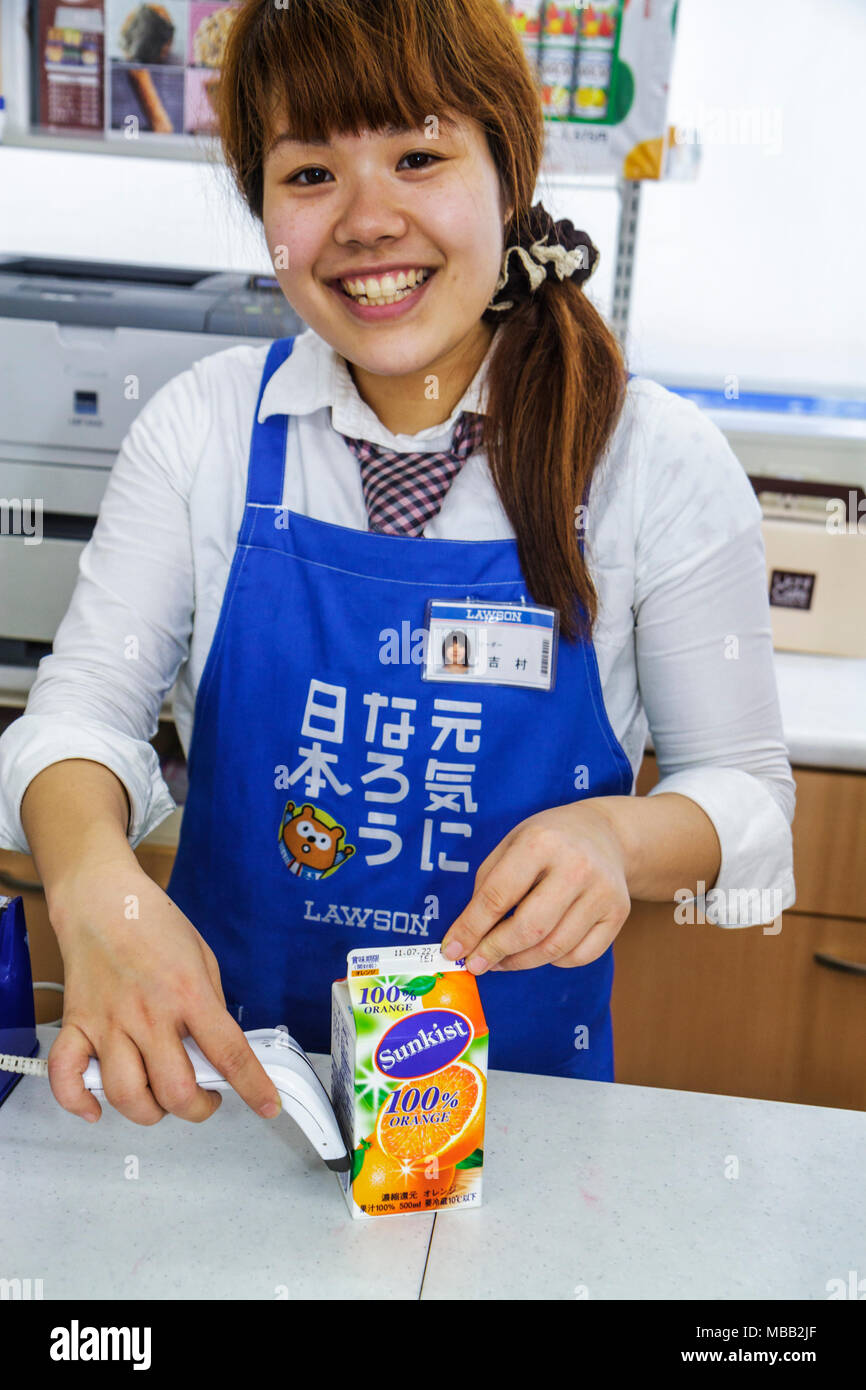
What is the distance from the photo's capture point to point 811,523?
5.90 ft

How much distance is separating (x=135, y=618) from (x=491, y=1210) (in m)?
0.59

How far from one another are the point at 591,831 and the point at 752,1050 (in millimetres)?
986

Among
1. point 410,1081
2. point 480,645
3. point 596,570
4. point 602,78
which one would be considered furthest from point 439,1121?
point 602,78

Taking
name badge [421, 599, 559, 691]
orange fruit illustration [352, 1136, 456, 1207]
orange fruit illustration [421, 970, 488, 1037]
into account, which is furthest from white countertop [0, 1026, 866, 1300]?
name badge [421, 599, 559, 691]

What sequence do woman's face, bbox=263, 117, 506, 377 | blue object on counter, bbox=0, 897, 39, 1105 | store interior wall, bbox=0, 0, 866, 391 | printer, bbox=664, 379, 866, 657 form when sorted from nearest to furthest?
blue object on counter, bbox=0, 897, 39, 1105 < woman's face, bbox=263, 117, 506, 377 < printer, bbox=664, 379, 866, 657 < store interior wall, bbox=0, 0, 866, 391

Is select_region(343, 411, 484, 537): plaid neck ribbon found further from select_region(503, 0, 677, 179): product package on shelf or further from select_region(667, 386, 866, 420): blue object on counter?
select_region(667, 386, 866, 420): blue object on counter

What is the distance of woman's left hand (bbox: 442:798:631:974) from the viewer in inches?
30.4

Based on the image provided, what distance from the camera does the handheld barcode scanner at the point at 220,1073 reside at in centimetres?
73

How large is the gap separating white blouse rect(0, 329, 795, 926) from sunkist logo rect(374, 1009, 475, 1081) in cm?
35

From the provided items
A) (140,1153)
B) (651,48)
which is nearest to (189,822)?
(140,1153)

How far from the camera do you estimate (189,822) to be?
1157mm

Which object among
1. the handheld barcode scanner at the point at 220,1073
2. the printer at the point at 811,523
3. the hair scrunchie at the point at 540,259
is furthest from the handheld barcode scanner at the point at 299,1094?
the printer at the point at 811,523

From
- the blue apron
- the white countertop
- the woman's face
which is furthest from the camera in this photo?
the blue apron

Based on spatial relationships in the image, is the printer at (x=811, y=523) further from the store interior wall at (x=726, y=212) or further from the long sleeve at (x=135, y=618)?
the long sleeve at (x=135, y=618)
